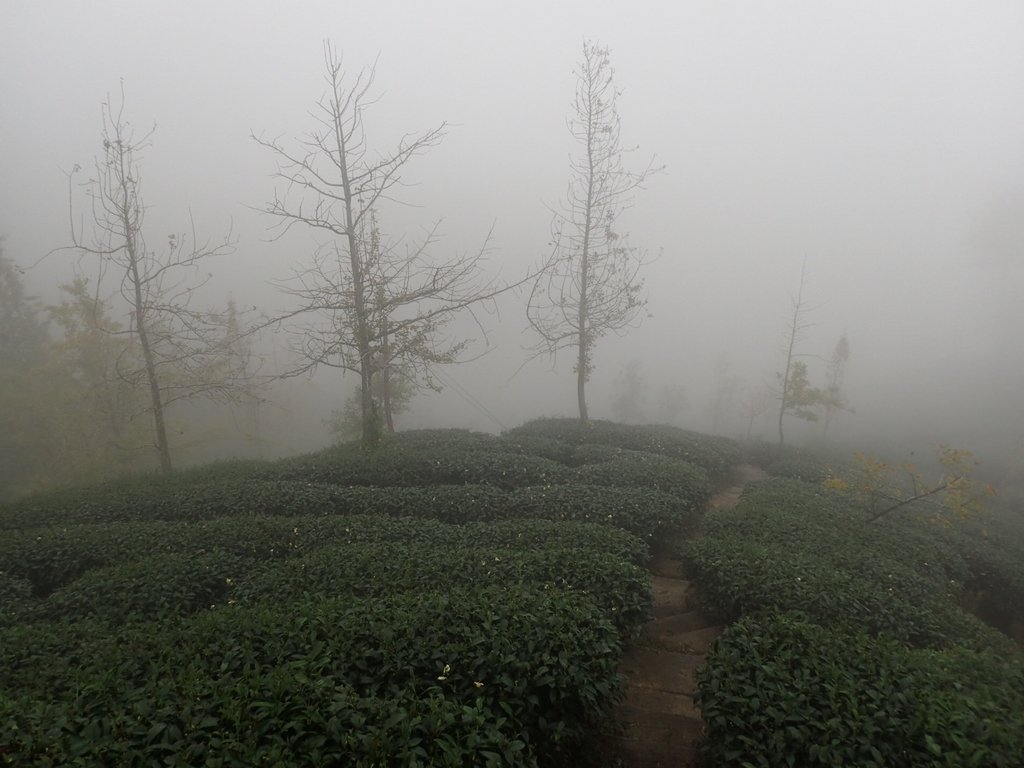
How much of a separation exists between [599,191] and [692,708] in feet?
61.2

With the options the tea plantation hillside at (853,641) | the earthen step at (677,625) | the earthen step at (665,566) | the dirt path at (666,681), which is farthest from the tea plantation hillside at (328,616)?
the tea plantation hillside at (853,641)

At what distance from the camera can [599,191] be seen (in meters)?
21.1

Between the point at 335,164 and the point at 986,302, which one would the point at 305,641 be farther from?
the point at 986,302

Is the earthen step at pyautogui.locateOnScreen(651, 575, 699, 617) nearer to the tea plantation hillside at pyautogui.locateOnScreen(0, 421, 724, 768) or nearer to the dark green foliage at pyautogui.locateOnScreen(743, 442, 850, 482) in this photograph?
the tea plantation hillside at pyautogui.locateOnScreen(0, 421, 724, 768)

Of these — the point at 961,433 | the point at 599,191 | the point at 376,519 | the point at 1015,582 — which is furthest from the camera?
the point at 961,433

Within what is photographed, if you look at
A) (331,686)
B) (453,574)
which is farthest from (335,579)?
(331,686)

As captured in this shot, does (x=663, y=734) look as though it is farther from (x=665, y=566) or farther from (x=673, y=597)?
(x=665, y=566)

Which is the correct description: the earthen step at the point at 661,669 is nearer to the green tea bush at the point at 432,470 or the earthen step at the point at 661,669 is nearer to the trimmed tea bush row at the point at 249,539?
the trimmed tea bush row at the point at 249,539

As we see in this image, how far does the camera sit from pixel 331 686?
406 centimetres

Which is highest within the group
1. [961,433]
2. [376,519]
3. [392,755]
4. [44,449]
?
[392,755]

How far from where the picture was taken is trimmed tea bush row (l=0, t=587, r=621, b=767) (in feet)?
11.5

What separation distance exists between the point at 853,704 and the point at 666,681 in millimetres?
→ 2745

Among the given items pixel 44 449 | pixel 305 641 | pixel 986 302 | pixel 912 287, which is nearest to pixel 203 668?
pixel 305 641

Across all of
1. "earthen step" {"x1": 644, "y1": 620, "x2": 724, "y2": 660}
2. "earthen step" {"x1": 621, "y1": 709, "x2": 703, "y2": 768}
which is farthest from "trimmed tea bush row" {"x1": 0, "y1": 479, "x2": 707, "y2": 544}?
"earthen step" {"x1": 621, "y1": 709, "x2": 703, "y2": 768}
